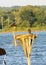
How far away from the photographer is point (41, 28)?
3755 inches

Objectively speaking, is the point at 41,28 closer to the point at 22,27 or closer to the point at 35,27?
the point at 35,27

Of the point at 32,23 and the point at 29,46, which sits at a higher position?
the point at 29,46

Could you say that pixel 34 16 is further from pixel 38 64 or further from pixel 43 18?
Result: pixel 38 64

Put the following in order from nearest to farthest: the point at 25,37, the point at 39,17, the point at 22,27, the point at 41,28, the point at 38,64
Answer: the point at 25,37 < the point at 38,64 < the point at 22,27 < the point at 41,28 < the point at 39,17

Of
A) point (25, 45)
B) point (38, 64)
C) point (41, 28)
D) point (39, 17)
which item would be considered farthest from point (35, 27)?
point (25, 45)

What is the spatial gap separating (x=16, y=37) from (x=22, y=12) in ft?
303

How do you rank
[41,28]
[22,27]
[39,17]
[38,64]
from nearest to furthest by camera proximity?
[38,64] → [22,27] → [41,28] → [39,17]

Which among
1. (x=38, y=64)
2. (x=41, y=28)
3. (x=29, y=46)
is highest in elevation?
(x=29, y=46)

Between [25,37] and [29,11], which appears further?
[29,11]

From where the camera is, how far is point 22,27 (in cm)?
8775

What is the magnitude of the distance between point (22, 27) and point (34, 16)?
1687 cm

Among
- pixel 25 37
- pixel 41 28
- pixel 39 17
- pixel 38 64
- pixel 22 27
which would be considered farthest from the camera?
pixel 39 17

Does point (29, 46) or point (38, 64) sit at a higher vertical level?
point (29, 46)

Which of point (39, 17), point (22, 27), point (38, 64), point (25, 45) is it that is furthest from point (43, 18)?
point (25, 45)
